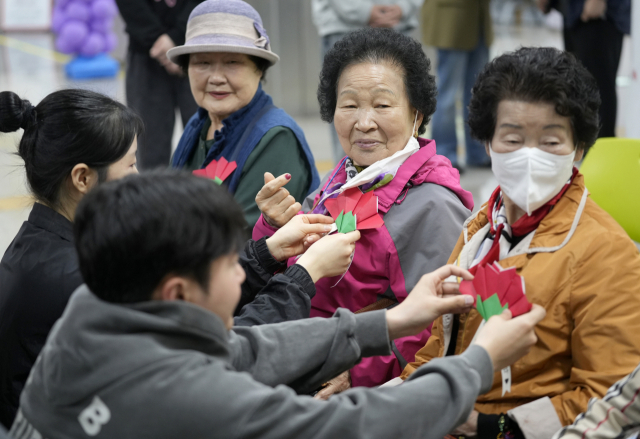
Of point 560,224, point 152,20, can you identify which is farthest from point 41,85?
point 560,224

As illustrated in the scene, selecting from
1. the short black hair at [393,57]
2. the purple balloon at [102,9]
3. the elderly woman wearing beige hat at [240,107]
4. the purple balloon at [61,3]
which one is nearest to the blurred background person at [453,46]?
the elderly woman wearing beige hat at [240,107]

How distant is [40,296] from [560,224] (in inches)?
51.0

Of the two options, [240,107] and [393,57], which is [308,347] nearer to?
[393,57]

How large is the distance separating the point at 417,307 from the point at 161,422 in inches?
25.3

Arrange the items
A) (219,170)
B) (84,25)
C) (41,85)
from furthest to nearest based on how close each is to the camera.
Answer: (84,25) → (41,85) → (219,170)

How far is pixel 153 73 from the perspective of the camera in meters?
4.46

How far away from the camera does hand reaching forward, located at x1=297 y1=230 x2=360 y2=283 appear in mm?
1916

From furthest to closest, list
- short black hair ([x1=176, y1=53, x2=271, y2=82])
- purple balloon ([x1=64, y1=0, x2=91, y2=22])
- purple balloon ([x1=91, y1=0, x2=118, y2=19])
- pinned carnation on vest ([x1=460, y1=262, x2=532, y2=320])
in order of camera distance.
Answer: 1. purple balloon ([x1=64, y1=0, x2=91, y2=22])
2. purple balloon ([x1=91, y1=0, x2=118, y2=19])
3. short black hair ([x1=176, y1=53, x2=271, y2=82])
4. pinned carnation on vest ([x1=460, y1=262, x2=532, y2=320])

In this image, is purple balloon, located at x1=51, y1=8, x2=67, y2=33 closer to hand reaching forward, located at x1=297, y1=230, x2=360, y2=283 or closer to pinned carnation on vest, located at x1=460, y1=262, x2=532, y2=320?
hand reaching forward, located at x1=297, y1=230, x2=360, y2=283

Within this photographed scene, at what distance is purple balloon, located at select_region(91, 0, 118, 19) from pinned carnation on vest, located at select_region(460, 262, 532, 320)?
10432 mm

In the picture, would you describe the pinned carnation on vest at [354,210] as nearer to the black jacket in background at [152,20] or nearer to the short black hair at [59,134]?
the short black hair at [59,134]

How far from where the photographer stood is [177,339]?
46.8 inches

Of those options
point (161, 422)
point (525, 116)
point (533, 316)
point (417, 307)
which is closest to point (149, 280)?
point (161, 422)

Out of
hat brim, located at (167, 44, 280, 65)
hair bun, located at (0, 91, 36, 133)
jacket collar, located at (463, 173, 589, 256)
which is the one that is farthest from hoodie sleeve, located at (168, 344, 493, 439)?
hat brim, located at (167, 44, 280, 65)
